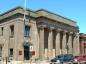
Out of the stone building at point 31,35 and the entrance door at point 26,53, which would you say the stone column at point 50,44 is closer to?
the stone building at point 31,35

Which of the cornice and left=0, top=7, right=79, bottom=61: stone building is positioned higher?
the cornice

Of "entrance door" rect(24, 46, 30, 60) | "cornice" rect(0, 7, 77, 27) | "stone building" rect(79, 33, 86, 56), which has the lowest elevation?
"entrance door" rect(24, 46, 30, 60)

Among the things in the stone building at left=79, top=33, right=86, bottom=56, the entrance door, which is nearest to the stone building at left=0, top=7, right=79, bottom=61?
the entrance door

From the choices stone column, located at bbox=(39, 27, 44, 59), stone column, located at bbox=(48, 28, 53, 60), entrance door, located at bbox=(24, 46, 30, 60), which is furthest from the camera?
stone column, located at bbox=(48, 28, 53, 60)

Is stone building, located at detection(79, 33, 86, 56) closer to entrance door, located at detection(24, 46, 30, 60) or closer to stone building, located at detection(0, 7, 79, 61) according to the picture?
stone building, located at detection(0, 7, 79, 61)

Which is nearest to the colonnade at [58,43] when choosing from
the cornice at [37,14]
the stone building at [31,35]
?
the stone building at [31,35]

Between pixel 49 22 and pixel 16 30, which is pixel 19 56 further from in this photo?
pixel 49 22

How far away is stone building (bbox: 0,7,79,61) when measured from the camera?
4166 cm

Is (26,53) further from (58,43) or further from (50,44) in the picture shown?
(58,43)

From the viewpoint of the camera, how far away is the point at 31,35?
4412 cm

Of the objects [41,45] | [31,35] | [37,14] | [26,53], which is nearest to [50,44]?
[41,45]

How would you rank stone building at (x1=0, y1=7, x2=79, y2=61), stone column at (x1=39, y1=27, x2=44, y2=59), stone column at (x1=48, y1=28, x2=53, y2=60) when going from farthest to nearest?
stone column at (x1=48, y1=28, x2=53, y2=60) < stone column at (x1=39, y1=27, x2=44, y2=59) < stone building at (x1=0, y1=7, x2=79, y2=61)

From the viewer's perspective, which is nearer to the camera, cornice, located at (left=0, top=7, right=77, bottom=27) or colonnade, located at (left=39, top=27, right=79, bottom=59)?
cornice, located at (left=0, top=7, right=77, bottom=27)

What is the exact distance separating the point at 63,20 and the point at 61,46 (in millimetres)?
5702
